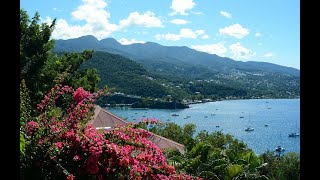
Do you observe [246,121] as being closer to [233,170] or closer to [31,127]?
[233,170]

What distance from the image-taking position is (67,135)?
262 cm

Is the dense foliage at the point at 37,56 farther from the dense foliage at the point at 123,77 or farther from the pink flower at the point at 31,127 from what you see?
the dense foliage at the point at 123,77

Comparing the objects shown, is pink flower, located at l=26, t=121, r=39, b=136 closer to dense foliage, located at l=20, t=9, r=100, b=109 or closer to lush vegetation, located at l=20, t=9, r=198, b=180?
lush vegetation, located at l=20, t=9, r=198, b=180

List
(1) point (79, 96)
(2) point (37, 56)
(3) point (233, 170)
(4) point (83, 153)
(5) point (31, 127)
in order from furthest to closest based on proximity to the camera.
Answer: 1. (2) point (37, 56)
2. (3) point (233, 170)
3. (1) point (79, 96)
4. (5) point (31, 127)
5. (4) point (83, 153)

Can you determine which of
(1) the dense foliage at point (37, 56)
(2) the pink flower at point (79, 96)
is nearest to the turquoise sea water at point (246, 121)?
(1) the dense foliage at point (37, 56)

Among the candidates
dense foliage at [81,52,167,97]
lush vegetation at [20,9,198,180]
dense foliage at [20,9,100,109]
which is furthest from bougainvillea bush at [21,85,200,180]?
dense foliage at [81,52,167,97]

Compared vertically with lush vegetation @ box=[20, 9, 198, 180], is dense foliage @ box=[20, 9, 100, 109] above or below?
above

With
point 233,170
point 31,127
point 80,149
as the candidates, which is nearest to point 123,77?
point 233,170

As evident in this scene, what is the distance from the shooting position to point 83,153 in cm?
257

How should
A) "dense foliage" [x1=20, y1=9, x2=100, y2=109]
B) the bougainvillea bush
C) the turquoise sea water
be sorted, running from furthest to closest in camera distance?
the turquoise sea water → "dense foliage" [x1=20, y1=9, x2=100, y2=109] → the bougainvillea bush

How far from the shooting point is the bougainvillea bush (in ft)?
8.05

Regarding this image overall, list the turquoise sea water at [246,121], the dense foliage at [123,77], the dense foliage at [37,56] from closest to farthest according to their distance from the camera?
the dense foliage at [37,56], the turquoise sea water at [246,121], the dense foliage at [123,77]

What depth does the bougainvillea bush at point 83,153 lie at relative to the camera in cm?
245

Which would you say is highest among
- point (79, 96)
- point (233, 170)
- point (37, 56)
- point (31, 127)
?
point (37, 56)
